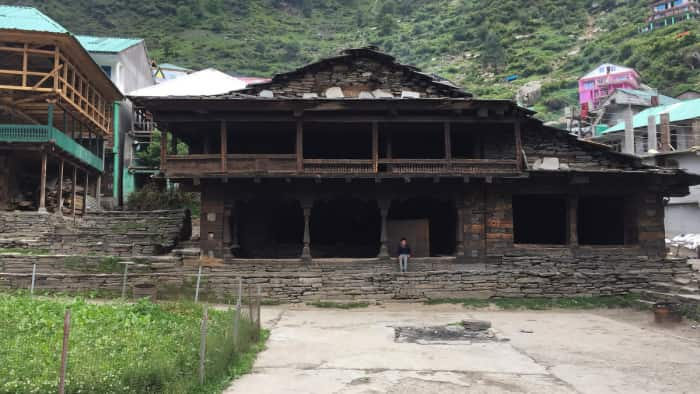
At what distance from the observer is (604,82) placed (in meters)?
64.5

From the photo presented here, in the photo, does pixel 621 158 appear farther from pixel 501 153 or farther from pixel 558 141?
pixel 501 153

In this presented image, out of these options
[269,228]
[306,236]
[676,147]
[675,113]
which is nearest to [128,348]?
[306,236]

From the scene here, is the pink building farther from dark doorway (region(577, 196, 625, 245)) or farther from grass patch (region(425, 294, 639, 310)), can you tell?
Result: grass patch (region(425, 294, 639, 310))

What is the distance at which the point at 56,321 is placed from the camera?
9914mm

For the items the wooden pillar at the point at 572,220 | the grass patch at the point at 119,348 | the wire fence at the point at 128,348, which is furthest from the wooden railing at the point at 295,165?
the wire fence at the point at 128,348

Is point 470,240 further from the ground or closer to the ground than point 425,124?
closer to the ground

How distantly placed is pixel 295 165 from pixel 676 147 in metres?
30.0

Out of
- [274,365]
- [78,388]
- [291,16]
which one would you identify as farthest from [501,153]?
[291,16]

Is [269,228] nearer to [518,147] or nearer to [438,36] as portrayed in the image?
[518,147]

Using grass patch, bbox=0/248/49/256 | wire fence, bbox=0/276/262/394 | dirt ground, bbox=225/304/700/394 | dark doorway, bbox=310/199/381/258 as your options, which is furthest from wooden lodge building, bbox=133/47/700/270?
wire fence, bbox=0/276/262/394

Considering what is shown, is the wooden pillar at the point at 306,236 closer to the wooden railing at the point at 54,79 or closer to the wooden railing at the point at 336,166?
the wooden railing at the point at 336,166

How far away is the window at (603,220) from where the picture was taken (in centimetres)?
2140

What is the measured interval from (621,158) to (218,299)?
14.9 m

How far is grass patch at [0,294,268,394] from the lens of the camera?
602 cm
